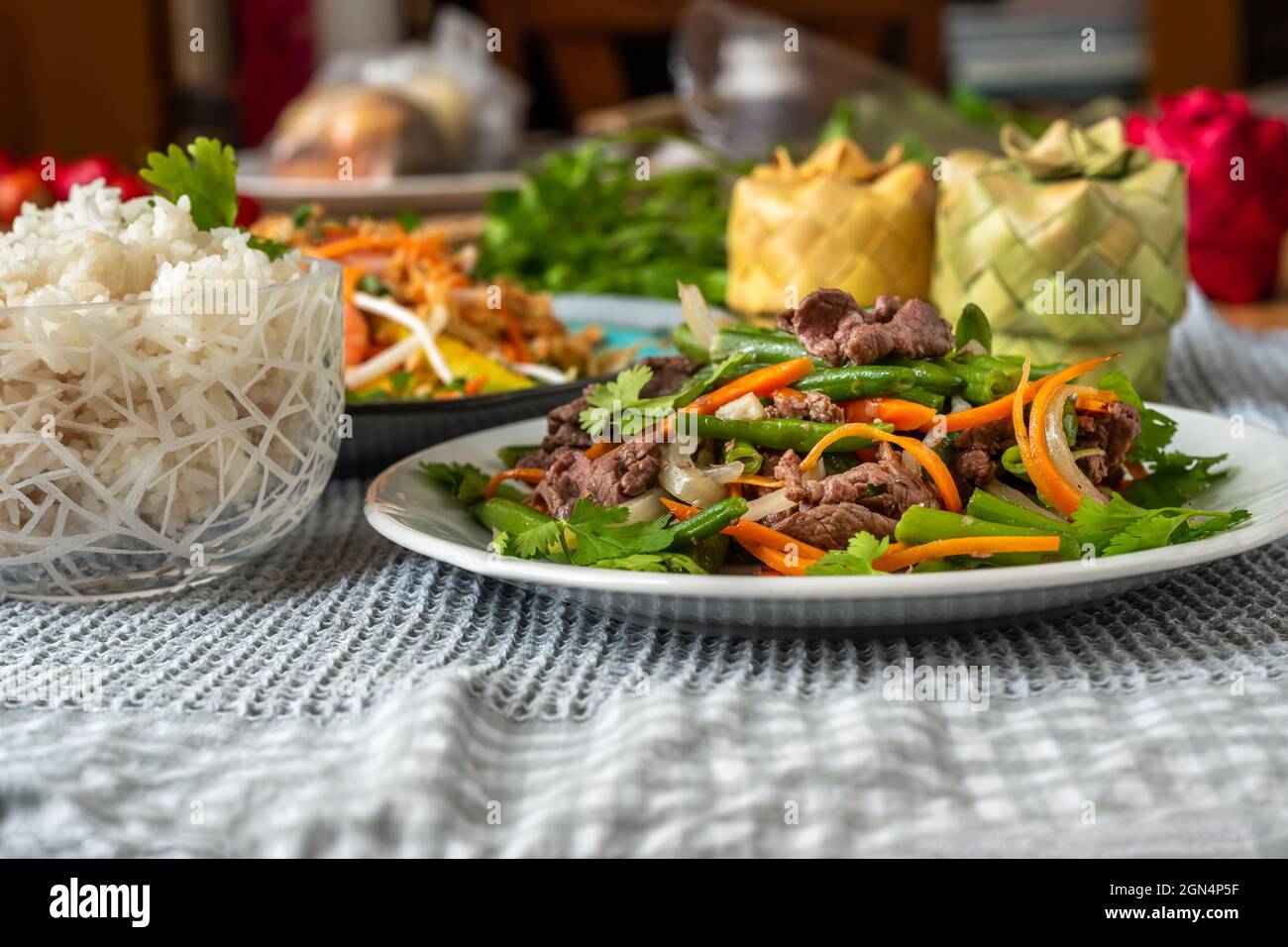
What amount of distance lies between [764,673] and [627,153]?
7.48ft

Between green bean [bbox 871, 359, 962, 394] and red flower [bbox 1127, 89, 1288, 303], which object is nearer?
green bean [bbox 871, 359, 962, 394]

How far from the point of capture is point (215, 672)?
81 cm

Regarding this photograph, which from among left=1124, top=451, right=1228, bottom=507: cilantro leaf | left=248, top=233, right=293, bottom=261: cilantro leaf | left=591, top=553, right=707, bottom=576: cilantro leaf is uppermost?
left=248, top=233, right=293, bottom=261: cilantro leaf

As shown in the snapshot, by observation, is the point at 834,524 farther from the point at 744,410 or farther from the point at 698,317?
the point at 698,317

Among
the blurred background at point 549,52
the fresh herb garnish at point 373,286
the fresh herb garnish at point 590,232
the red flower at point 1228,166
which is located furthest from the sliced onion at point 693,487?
the blurred background at point 549,52

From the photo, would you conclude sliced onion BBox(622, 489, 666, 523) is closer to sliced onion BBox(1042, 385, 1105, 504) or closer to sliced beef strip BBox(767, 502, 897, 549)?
sliced beef strip BBox(767, 502, 897, 549)

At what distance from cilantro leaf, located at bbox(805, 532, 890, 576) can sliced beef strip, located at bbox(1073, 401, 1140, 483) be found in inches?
7.9

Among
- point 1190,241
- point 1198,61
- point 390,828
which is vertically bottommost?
point 390,828

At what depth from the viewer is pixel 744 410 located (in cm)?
92

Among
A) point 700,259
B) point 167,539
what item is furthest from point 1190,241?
point 167,539

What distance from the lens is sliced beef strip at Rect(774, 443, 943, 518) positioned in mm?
842

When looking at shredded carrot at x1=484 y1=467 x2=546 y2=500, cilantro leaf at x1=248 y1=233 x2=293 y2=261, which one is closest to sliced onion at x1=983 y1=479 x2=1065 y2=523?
shredded carrot at x1=484 y1=467 x2=546 y2=500

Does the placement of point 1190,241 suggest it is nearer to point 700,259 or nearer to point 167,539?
point 700,259

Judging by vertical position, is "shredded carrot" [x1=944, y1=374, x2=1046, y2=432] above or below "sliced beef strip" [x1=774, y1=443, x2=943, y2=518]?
above
